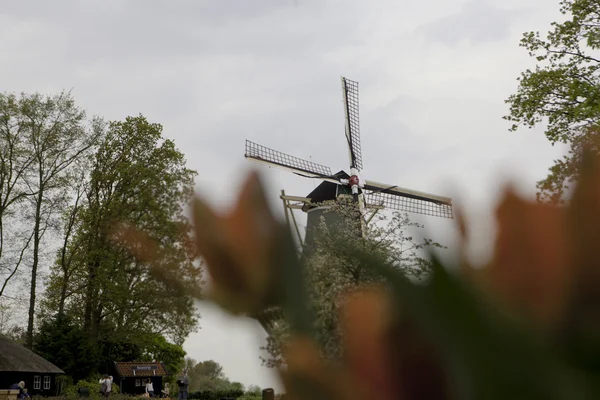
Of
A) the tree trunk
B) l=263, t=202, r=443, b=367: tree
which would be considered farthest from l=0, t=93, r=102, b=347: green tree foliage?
l=263, t=202, r=443, b=367: tree

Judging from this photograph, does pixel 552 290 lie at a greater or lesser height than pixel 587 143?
lesser

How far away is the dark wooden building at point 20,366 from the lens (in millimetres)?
29328

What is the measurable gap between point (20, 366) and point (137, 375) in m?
7.75

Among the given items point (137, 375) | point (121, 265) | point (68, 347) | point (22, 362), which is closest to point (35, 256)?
point (68, 347)

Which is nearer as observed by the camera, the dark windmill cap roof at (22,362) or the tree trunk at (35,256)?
the dark windmill cap roof at (22,362)

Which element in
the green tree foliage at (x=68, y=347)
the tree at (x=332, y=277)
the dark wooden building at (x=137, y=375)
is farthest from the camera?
the dark wooden building at (x=137, y=375)

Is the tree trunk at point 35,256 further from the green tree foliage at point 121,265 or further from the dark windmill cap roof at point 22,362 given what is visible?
the dark windmill cap roof at point 22,362

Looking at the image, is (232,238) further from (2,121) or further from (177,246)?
(2,121)

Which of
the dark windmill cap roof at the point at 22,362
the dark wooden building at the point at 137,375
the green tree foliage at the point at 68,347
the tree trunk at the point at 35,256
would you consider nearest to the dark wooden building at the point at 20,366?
the dark windmill cap roof at the point at 22,362

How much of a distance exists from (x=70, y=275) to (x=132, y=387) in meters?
11.1

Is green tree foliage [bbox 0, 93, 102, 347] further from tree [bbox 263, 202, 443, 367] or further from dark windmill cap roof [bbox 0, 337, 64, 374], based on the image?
tree [bbox 263, 202, 443, 367]

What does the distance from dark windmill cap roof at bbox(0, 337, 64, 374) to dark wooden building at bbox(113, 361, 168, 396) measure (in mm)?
3777

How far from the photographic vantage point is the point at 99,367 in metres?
30.8

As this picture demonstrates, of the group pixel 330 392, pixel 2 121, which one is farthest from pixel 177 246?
pixel 2 121
